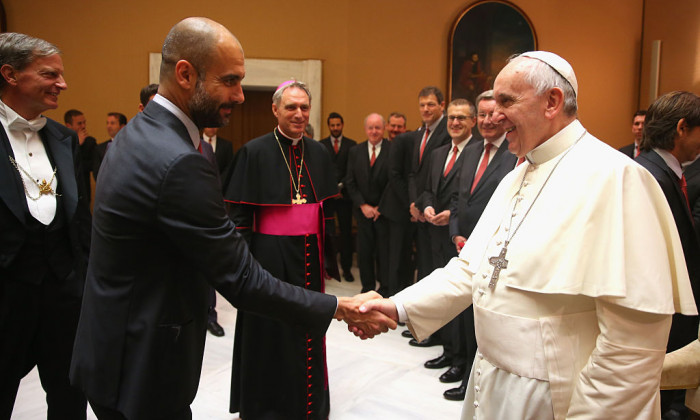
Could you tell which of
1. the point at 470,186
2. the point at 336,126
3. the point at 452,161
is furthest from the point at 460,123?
the point at 336,126

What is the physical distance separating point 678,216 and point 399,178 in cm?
298

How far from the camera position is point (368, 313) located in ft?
7.20

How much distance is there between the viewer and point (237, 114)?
8.75m

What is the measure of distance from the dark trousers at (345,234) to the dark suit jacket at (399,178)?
1.38 meters

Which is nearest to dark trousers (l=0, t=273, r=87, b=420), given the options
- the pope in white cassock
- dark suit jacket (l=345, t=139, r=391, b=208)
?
the pope in white cassock

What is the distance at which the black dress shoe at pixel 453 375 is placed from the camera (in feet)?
12.3

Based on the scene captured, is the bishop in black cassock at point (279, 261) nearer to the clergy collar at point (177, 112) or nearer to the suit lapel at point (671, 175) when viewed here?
the clergy collar at point (177, 112)

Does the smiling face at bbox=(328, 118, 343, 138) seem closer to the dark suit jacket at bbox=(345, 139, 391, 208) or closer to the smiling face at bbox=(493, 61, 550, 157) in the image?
the dark suit jacket at bbox=(345, 139, 391, 208)

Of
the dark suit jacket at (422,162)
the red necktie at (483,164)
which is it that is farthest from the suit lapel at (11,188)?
the dark suit jacket at (422,162)

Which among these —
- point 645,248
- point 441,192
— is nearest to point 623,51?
point 441,192

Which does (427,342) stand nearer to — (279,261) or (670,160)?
(279,261)

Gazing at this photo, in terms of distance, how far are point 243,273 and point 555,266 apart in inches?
37.1

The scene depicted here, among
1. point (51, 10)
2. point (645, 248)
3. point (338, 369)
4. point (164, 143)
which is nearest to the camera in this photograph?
point (645, 248)

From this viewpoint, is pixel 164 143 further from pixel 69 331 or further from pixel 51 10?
pixel 51 10
